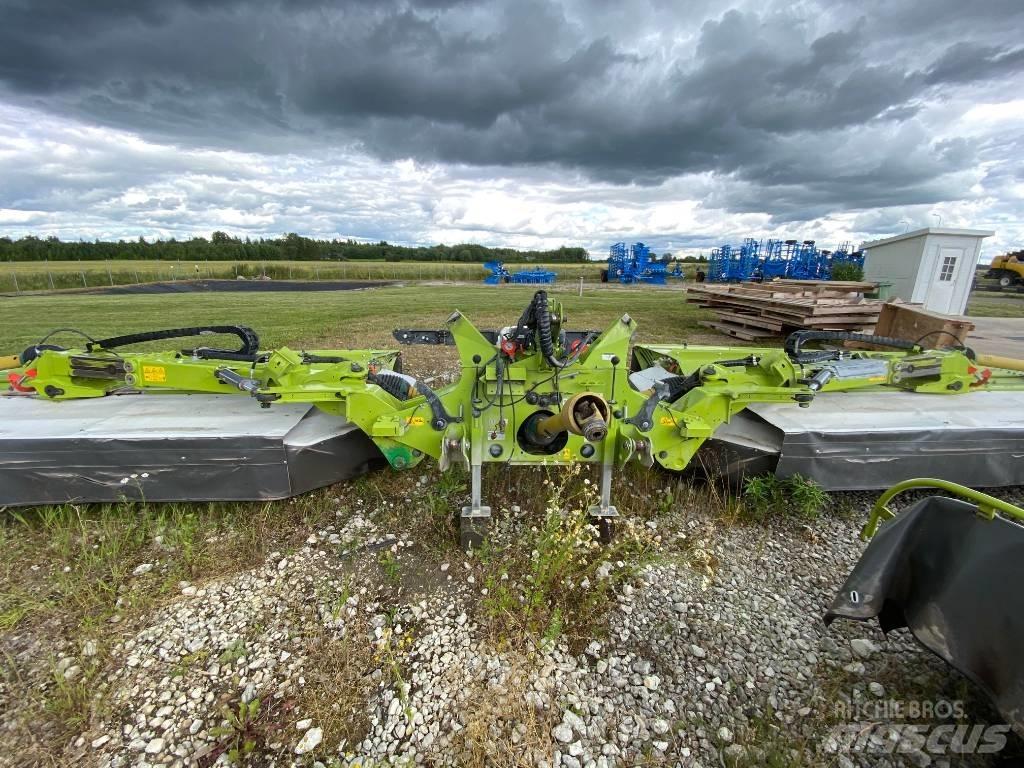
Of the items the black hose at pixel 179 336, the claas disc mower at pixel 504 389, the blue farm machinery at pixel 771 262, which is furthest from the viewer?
the blue farm machinery at pixel 771 262

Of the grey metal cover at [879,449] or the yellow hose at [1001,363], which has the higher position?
the yellow hose at [1001,363]

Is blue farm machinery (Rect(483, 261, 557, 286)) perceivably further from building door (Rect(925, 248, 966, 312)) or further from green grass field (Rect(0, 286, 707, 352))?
building door (Rect(925, 248, 966, 312))

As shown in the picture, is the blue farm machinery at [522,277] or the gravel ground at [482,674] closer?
the gravel ground at [482,674]

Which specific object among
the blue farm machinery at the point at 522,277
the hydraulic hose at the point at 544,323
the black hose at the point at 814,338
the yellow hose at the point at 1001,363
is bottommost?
the blue farm machinery at the point at 522,277

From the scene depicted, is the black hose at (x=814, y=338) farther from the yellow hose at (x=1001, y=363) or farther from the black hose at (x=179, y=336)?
the black hose at (x=179, y=336)

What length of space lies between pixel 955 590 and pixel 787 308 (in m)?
9.06

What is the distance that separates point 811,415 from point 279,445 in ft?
12.6

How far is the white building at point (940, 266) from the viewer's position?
44.2 ft

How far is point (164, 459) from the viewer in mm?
3150

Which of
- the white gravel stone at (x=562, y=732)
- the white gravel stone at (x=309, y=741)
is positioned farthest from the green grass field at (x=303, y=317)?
the white gravel stone at (x=562, y=732)

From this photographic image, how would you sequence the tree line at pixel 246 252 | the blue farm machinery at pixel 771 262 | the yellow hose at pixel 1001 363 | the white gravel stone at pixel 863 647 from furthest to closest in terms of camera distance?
the tree line at pixel 246 252 < the blue farm machinery at pixel 771 262 < the yellow hose at pixel 1001 363 < the white gravel stone at pixel 863 647

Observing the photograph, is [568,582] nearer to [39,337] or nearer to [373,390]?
[373,390]

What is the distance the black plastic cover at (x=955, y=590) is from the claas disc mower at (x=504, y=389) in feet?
4.05

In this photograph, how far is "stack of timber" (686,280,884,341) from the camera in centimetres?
955
